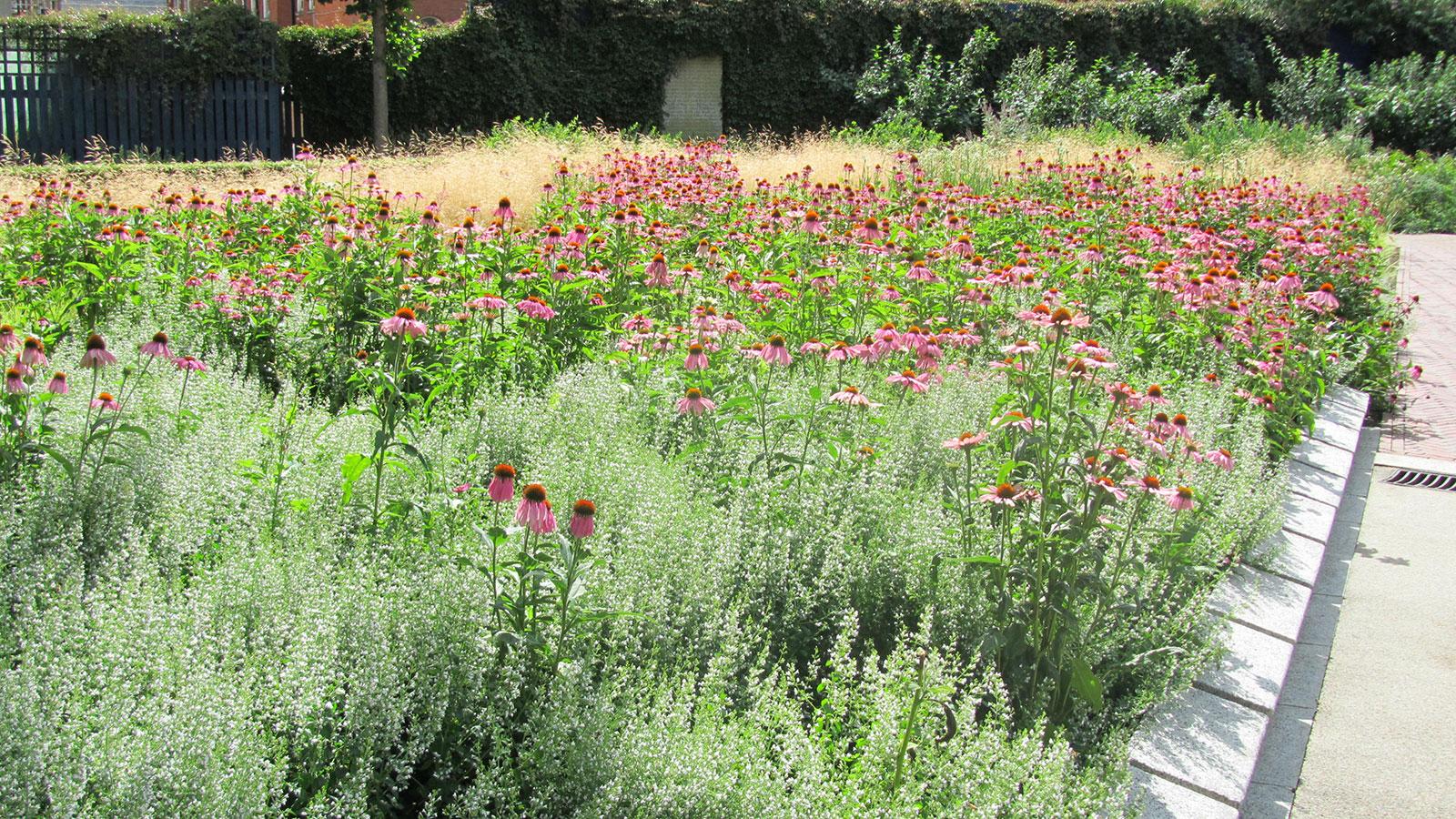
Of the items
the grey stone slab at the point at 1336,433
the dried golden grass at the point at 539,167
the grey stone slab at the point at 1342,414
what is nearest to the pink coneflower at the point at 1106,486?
the grey stone slab at the point at 1336,433

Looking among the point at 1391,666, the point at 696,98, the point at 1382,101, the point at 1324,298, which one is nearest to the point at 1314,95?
the point at 1382,101

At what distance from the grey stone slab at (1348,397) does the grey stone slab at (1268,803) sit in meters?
3.92

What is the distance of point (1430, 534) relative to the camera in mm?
4758

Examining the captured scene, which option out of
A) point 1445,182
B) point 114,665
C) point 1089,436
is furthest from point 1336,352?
point 1445,182

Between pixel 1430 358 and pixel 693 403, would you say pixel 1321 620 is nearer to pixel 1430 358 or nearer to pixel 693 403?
pixel 693 403

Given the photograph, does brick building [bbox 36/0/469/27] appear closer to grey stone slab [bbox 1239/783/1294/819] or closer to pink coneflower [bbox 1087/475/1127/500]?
pink coneflower [bbox 1087/475/1127/500]

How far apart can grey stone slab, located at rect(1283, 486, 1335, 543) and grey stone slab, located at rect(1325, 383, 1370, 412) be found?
1.79m

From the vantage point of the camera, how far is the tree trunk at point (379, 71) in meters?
15.4

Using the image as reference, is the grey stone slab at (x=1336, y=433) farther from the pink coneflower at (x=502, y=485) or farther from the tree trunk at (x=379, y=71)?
the tree trunk at (x=379, y=71)

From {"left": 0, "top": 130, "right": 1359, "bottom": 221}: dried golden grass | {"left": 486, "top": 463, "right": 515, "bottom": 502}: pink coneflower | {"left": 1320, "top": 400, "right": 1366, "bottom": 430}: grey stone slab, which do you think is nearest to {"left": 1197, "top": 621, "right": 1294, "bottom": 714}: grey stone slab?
{"left": 486, "top": 463, "right": 515, "bottom": 502}: pink coneflower

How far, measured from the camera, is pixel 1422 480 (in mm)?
5531

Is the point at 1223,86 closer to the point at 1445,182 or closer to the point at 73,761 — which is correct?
the point at 1445,182

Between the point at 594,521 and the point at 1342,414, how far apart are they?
518 centimetres

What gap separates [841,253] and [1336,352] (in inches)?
110
